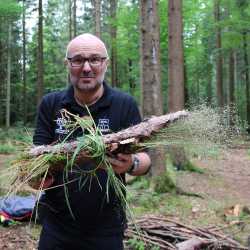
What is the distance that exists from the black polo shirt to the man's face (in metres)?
0.13

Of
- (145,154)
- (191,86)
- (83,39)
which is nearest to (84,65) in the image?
(83,39)

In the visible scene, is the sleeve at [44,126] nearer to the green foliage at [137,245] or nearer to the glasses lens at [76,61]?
the glasses lens at [76,61]

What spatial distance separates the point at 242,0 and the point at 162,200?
648 inches

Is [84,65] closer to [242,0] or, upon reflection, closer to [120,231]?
[120,231]

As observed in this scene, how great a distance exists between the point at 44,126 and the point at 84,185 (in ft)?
1.48

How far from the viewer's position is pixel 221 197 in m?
9.55

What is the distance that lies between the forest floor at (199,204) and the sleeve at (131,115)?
1.55 m

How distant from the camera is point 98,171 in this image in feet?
8.98

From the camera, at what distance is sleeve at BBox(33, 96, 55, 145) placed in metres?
2.92

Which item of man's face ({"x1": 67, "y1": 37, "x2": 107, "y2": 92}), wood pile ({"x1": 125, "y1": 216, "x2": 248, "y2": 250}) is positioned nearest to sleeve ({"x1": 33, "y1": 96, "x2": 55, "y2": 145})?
man's face ({"x1": 67, "y1": 37, "x2": 107, "y2": 92})

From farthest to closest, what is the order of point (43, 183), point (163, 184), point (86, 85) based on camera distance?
1. point (163, 184)
2. point (86, 85)
3. point (43, 183)

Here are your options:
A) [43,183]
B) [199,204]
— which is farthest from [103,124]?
[199,204]

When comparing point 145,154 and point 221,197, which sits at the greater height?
point 145,154

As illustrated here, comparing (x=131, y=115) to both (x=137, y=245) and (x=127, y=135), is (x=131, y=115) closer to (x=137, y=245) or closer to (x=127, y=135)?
(x=127, y=135)
